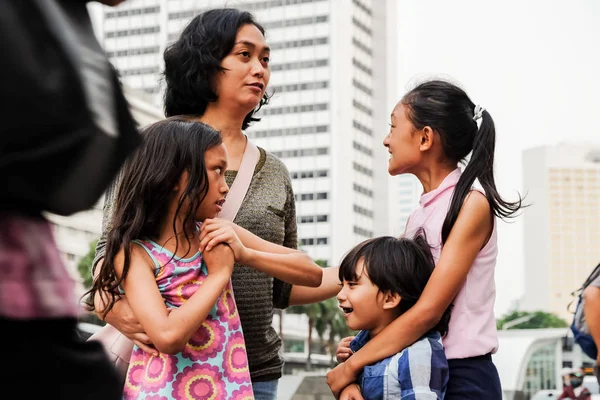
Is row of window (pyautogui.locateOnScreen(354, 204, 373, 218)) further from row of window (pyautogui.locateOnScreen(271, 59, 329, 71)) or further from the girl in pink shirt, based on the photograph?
the girl in pink shirt

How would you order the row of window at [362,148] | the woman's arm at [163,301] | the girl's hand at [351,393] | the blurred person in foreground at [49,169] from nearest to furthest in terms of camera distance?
the blurred person in foreground at [49,169] < the woman's arm at [163,301] < the girl's hand at [351,393] < the row of window at [362,148]

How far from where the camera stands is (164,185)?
8.13 ft

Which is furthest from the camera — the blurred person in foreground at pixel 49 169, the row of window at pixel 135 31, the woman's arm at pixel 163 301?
the row of window at pixel 135 31

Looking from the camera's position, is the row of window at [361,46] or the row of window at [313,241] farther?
the row of window at [361,46]

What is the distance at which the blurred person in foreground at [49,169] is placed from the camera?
0.91 m

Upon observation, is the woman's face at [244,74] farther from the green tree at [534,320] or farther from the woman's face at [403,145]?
the green tree at [534,320]

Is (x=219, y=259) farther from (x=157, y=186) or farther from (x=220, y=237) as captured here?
(x=157, y=186)

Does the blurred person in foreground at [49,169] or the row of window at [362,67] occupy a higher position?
the row of window at [362,67]

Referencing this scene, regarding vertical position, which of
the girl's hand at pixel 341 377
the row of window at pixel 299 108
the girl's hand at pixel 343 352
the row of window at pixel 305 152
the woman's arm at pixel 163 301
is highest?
the row of window at pixel 299 108

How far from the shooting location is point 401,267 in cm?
280

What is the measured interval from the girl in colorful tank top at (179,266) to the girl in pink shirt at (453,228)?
1.43 ft

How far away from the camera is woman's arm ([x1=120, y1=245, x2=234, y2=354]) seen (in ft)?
7.22

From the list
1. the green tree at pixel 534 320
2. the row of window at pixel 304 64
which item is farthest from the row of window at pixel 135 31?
the green tree at pixel 534 320

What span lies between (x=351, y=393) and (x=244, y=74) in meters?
1.07
